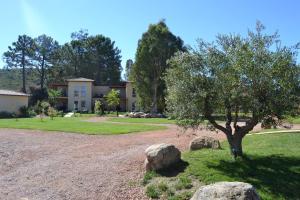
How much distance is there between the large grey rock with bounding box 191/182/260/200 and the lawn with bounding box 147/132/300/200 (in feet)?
7.28

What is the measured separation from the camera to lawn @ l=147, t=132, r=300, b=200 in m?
9.91

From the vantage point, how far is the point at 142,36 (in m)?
52.4

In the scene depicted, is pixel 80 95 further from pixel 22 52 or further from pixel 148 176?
pixel 148 176

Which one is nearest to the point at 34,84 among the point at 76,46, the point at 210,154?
the point at 76,46

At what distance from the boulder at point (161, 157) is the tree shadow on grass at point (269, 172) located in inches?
39.8

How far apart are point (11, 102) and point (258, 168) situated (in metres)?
48.2

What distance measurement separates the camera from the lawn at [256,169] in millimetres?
9906

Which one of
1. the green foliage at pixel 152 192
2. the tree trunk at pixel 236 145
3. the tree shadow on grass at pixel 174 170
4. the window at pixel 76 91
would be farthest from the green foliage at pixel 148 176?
the window at pixel 76 91

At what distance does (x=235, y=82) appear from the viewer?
37.5 ft

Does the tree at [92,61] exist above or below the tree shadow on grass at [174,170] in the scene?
above

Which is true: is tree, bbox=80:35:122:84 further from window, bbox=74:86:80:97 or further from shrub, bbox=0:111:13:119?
shrub, bbox=0:111:13:119

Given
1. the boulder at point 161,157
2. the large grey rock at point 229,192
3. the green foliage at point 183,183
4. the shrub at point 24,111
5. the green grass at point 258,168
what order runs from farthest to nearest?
the shrub at point 24,111
the boulder at point 161,157
the green foliage at point 183,183
the green grass at point 258,168
the large grey rock at point 229,192

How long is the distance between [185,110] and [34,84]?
286ft

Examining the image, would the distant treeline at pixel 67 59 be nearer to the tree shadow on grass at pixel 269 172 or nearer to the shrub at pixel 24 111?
the shrub at pixel 24 111
